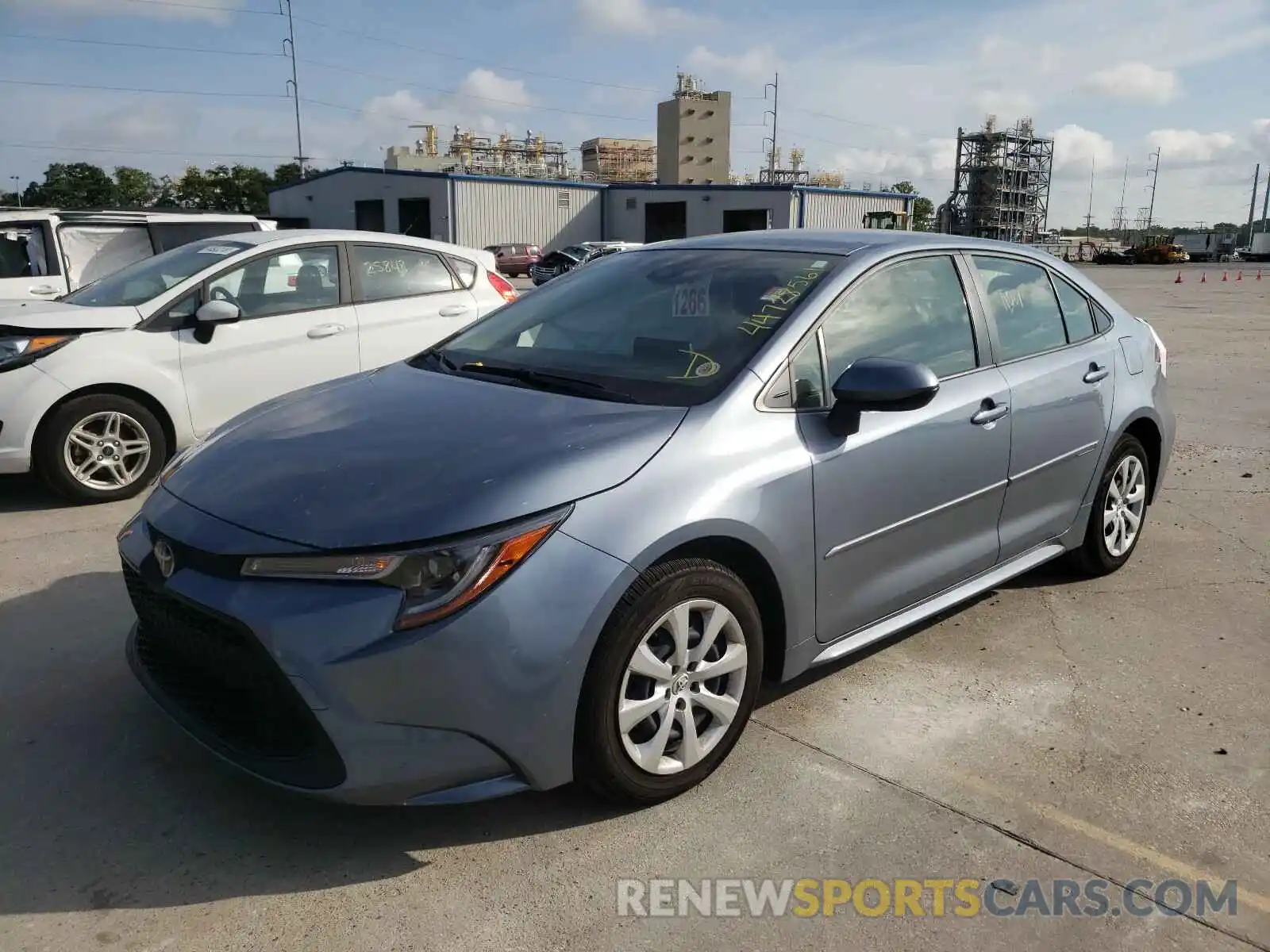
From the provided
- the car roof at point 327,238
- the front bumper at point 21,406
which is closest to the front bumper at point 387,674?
the front bumper at point 21,406

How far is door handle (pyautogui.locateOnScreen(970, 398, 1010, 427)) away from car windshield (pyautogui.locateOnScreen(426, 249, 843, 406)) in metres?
0.76

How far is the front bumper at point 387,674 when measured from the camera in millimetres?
2354

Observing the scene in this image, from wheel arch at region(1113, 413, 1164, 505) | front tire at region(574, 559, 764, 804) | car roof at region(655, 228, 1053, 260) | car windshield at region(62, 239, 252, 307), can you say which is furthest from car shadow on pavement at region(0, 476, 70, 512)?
wheel arch at region(1113, 413, 1164, 505)

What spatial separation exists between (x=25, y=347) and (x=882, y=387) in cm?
498

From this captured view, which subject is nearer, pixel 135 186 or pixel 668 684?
pixel 668 684

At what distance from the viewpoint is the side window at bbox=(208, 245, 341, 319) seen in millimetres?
6355

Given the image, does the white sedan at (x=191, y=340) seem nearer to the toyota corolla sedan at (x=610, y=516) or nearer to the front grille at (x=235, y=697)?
the toyota corolla sedan at (x=610, y=516)

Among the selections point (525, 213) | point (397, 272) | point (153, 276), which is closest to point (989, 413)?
point (397, 272)

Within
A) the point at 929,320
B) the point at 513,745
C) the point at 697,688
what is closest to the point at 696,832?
the point at 697,688

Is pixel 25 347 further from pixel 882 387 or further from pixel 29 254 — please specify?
pixel 882 387

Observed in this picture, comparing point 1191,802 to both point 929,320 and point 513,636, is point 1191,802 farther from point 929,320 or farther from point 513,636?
point 513,636

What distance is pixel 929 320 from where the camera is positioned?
3709mm

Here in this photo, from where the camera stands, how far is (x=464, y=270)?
7.49 metres

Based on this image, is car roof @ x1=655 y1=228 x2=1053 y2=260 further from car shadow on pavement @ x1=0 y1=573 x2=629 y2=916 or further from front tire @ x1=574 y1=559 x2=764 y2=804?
car shadow on pavement @ x1=0 y1=573 x2=629 y2=916
